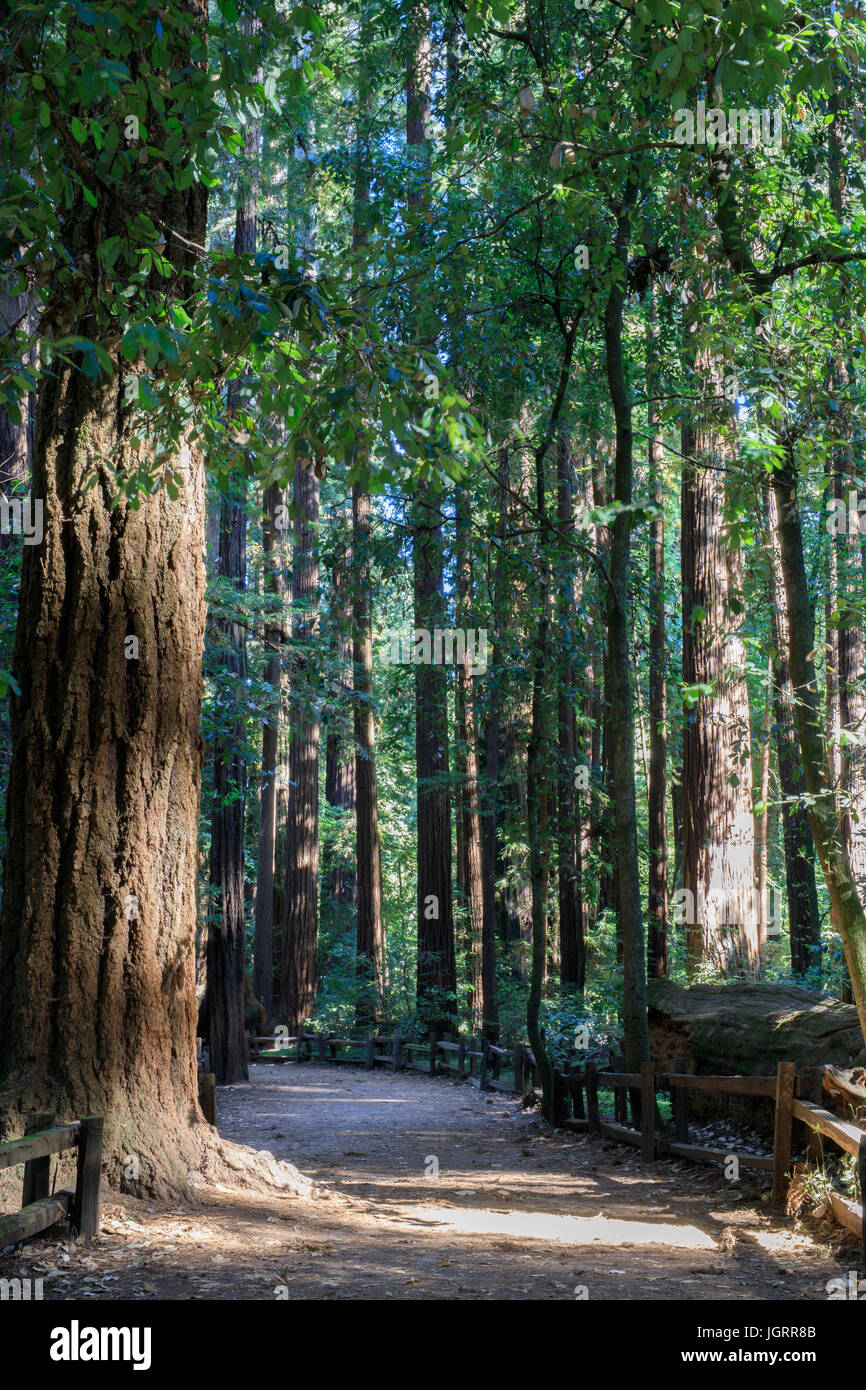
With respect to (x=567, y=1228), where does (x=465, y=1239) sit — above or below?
above

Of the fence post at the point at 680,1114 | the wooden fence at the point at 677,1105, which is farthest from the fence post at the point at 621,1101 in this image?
the fence post at the point at 680,1114

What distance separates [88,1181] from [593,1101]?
7144mm

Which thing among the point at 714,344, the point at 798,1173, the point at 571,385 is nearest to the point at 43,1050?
the point at 798,1173

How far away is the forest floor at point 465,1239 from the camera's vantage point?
505 cm

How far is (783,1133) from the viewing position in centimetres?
773

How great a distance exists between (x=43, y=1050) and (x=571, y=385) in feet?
36.6

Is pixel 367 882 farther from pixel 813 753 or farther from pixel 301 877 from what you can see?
pixel 813 753

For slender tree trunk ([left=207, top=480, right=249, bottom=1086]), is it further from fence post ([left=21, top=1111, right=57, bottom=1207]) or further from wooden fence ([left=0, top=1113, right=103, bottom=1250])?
fence post ([left=21, top=1111, right=57, bottom=1207])

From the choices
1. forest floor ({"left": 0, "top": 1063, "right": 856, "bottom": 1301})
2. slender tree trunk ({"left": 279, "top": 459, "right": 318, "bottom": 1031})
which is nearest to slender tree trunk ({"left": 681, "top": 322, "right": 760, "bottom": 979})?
forest floor ({"left": 0, "top": 1063, "right": 856, "bottom": 1301})

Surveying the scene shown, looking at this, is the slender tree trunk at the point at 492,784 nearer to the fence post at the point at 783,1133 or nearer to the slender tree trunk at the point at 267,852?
the slender tree trunk at the point at 267,852

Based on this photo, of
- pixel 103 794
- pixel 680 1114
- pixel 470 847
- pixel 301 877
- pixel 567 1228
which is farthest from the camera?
pixel 301 877

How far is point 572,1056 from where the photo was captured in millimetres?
14781

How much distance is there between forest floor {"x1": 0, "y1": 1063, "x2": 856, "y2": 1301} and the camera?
5.05 m

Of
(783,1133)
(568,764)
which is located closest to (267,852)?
(568,764)
